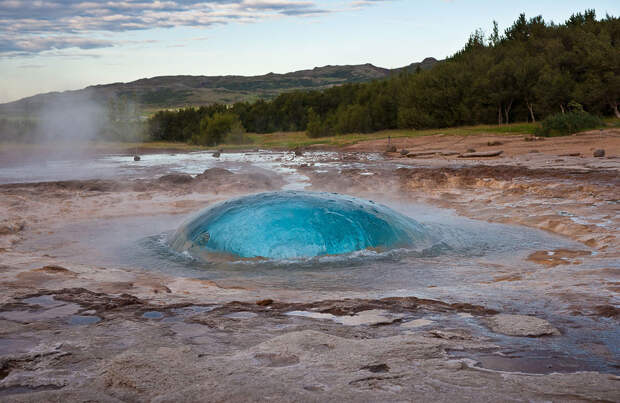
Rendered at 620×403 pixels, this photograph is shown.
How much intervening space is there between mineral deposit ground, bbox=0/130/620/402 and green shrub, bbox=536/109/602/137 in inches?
→ 570

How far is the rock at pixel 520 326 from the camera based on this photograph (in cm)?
280

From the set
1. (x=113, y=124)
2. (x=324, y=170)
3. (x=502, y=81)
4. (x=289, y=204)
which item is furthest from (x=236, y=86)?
(x=289, y=204)

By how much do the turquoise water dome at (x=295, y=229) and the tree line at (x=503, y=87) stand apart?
23997 mm

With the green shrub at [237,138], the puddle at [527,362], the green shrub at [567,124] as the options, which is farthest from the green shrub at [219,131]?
the puddle at [527,362]

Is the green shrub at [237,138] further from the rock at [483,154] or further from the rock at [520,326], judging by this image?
the rock at [520,326]

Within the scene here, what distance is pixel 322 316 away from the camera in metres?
3.20

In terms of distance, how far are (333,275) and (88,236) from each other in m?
3.63

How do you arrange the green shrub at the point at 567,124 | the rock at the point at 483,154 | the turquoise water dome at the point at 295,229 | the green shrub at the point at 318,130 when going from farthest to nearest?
the green shrub at the point at 318,130 < the green shrub at the point at 567,124 < the rock at the point at 483,154 < the turquoise water dome at the point at 295,229

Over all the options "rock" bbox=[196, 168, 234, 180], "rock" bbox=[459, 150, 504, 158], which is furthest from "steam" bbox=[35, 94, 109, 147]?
"rock" bbox=[459, 150, 504, 158]

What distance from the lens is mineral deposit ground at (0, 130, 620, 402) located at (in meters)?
2.13

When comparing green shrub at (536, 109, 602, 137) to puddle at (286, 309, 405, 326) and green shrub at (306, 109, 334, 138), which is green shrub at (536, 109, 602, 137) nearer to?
green shrub at (306, 109, 334, 138)

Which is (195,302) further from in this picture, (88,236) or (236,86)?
(236,86)

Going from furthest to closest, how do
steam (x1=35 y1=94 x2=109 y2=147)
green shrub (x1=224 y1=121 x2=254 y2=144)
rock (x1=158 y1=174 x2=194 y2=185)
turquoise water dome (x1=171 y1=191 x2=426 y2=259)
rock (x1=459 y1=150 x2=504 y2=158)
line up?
green shrub (x1=224 y1=121 x2=254 y2=144) < steam (x1=35 y1=94 x2=109 y2=147) < rock (x1=459 y1=150 x2=504 y2=158) < rock (x1=158 y1=174 x2=194 y2=185) < turquoise water dome (x1=171 y1=191 x2=426 y2=259)

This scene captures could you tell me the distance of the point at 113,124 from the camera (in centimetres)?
4288
